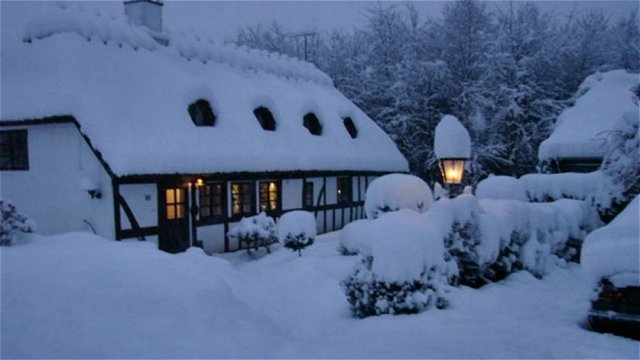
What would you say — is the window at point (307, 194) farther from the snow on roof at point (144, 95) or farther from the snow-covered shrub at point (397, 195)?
the snow-covered shrub at point (397, 195)

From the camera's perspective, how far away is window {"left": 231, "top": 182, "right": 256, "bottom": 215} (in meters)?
15.8

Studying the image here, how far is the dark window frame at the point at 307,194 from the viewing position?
18484mm

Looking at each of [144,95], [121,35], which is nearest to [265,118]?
[144,95]

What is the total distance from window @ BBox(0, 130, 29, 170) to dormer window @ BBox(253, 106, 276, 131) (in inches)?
287

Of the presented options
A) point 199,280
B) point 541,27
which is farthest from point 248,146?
point 541,27

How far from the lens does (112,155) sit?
1178cm

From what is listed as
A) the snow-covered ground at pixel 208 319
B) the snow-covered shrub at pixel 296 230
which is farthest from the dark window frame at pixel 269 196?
the snow-covered ground at pixel 208 319

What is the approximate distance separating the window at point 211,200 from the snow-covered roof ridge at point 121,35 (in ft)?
16.3

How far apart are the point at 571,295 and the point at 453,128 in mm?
3896

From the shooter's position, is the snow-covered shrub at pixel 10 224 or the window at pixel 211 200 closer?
the snow-covered shrub at pixel 10 224

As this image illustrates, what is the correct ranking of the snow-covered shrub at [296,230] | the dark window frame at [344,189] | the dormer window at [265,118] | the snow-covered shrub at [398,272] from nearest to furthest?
1. the snow-covered shrub at [398,272]
2. the snow-covered shrub at [296,230]
3. the dormer window at [265,118]
4. the dark window frame at [344,189]

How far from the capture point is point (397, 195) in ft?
40.2

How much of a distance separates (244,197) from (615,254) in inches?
446

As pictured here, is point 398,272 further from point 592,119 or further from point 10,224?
point 592,119
